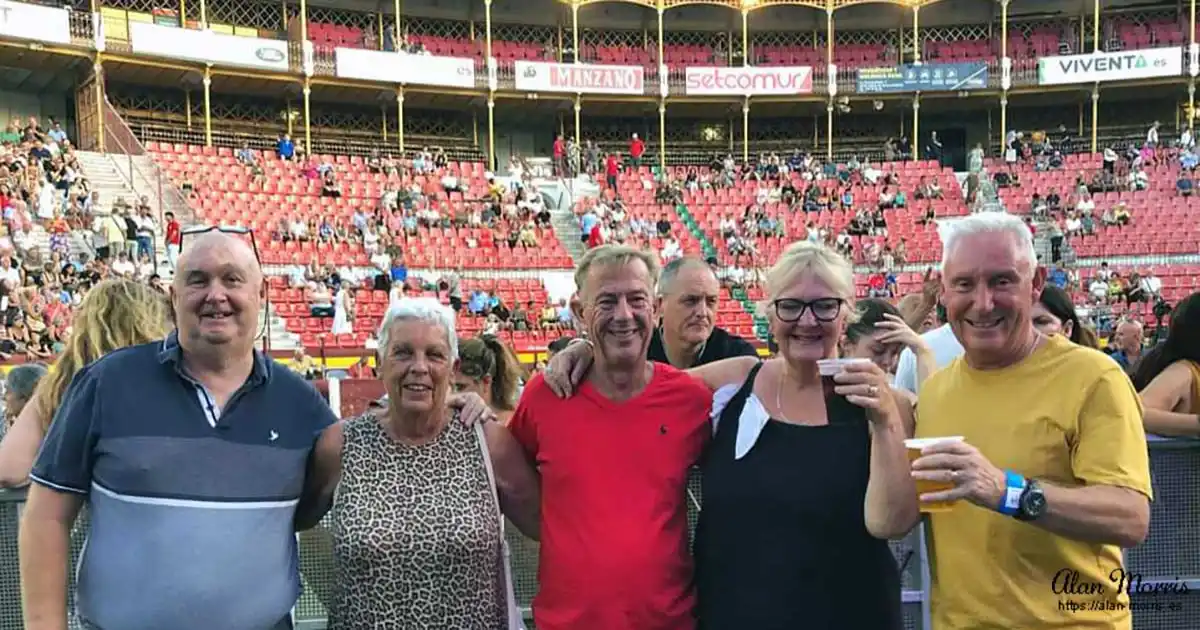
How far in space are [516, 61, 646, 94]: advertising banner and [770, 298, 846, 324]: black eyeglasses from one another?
28371 millimetres

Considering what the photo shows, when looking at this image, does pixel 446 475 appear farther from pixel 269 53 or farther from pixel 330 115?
pixel 330 115

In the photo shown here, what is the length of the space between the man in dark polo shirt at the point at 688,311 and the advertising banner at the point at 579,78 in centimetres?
2682

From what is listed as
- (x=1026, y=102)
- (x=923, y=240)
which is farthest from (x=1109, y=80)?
(x=923, y=240)

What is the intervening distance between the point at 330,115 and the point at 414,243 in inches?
419

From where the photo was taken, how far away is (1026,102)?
33250mm

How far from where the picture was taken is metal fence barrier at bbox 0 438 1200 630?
3197 mm

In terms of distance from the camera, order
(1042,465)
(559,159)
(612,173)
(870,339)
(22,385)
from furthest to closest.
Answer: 1. (559,159)
2. (612,173)
3. (22,385)
4. (870,339)
5. (1042,465)

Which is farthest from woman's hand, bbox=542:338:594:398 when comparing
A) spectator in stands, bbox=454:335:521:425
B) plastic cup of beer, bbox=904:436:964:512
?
spectator in stands, bbox=454:335:521:425

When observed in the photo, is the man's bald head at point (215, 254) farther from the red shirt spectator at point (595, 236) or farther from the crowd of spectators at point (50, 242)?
the red shirt spectator at point (595, 236)

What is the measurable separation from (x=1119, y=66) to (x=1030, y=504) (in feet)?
112

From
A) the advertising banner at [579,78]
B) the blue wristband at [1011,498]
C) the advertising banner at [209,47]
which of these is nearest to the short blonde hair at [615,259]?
the blue wristband at [1011,498]

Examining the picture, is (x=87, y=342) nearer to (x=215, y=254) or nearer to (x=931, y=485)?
(x=215, y=254)

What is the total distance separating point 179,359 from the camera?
8.16 ft

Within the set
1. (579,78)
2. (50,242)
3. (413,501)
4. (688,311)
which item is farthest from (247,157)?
(413,501)
